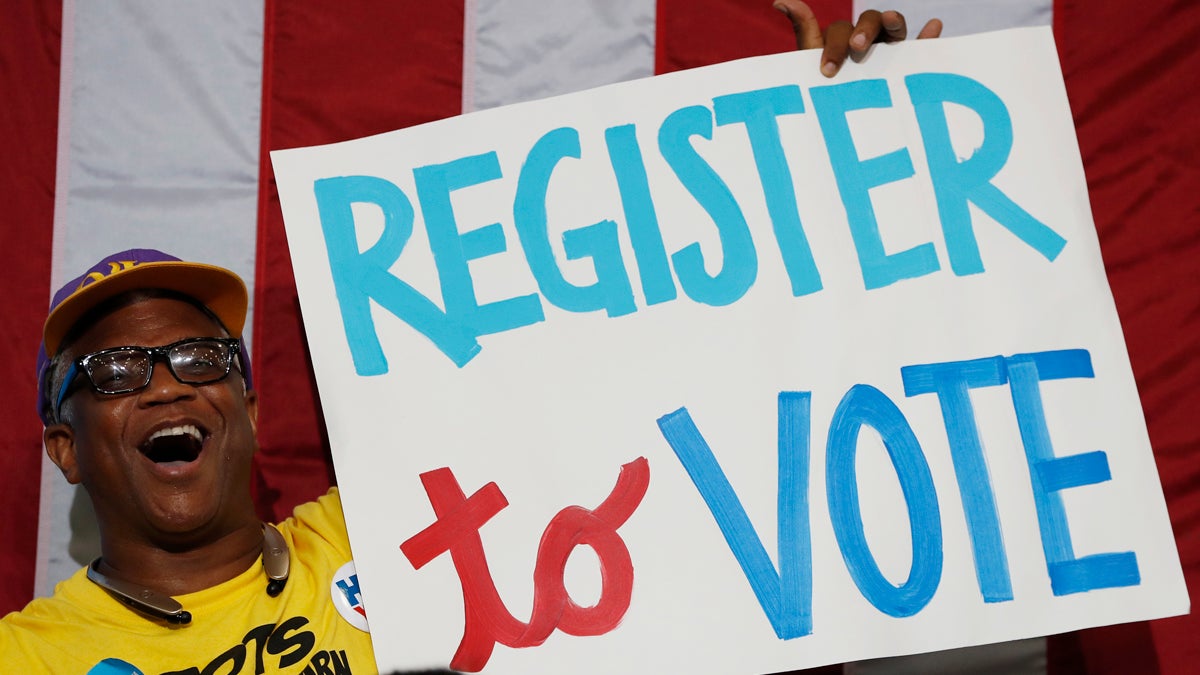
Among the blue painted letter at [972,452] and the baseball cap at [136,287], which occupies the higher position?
the baseball cap at [136,287]

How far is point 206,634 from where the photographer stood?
Result: 1.52 meters

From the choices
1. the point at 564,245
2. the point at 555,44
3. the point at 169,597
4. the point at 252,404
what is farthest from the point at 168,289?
the point at 555,44

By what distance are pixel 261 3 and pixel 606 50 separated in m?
0.55

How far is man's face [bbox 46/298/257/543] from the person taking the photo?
5.10 feet

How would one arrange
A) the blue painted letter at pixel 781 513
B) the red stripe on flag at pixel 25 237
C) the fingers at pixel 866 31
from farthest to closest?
1. the red stripe on flag at pixel 25 237
2. the fingers at pixel 866 31
3. the blue painted letter at pixel 781 513

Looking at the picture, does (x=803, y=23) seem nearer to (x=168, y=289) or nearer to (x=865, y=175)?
(x=865, y=175)

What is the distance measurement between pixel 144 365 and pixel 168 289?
0.14m

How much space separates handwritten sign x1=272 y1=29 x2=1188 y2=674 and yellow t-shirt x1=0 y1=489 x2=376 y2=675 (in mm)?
134

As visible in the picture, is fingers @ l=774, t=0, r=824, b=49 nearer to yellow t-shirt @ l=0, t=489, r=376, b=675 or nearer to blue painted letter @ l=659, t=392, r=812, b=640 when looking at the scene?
blue painted letter @ l=659, t=392, r=812, b=640

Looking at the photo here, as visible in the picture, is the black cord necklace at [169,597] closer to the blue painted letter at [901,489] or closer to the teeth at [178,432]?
the teeth at [178,432]

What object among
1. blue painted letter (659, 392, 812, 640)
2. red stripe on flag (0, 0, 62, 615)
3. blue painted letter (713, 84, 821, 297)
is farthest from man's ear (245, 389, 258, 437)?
blue painted letter (713, 84, 821, 297)

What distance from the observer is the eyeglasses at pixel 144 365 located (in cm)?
156

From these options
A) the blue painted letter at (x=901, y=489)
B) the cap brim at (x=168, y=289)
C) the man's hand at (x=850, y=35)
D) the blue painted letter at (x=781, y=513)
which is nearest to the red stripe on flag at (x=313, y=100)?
the cap brim at (x=168, y=289)

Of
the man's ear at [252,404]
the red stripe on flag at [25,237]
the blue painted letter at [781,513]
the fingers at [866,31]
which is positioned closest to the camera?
the blue painted letter at [781,513]
